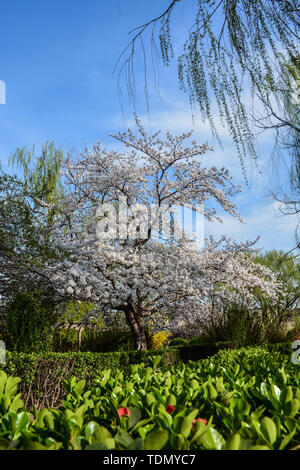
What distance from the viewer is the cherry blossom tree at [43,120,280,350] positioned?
1071 centimetres

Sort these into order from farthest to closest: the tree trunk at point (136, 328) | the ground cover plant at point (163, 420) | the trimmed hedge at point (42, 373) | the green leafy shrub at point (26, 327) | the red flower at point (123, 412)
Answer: the tree trunk at point (136, 328) < the green leafy shrub at point (26, 327) < the trimmed hedge at point (42, 373) < the red flower at point (123, 412) < the ground cover plant at point (163, 420)

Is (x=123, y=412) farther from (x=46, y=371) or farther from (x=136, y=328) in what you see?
(x=136, y=328)

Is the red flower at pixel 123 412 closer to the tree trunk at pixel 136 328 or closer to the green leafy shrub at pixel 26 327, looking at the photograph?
the green leafy shrub at pixel 26 327

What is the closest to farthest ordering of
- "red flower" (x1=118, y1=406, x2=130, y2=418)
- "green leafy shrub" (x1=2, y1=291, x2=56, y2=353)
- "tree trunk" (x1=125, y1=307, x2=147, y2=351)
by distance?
"red flower" (x1=118, y1=406, x2=130, y2=418)
"green leafy shrub" (x1=2, y1=291, x2=56, y2=353)
"tree trunk" (x1=125, y1=307, x2=147, y2=351)

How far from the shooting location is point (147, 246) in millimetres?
11742

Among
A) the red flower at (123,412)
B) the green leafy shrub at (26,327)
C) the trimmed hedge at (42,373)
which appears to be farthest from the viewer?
the green leafy shrub at (26,327)

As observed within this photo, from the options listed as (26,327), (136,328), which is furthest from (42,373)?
(136,328)

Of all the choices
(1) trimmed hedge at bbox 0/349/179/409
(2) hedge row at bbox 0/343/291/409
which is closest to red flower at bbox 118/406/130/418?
(2) hedge row at bbox 0/343/291/409

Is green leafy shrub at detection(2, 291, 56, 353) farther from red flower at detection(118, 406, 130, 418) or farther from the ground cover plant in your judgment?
red flower at detection(118, 406, 130, 418)

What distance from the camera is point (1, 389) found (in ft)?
7.50

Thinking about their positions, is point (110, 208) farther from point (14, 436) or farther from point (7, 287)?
Answer: point (14, 436)

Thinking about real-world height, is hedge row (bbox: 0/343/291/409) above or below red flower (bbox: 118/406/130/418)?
below

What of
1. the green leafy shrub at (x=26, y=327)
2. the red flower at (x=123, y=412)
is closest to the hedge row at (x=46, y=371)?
the green leafy shrub at (x=26, y=327)

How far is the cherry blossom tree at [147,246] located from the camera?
35.1 ft
